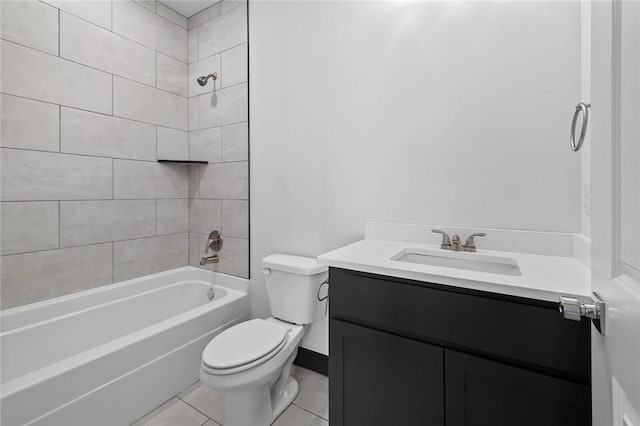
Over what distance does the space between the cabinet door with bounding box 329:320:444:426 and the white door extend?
0.41 metres

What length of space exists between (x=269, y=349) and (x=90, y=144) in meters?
1.67

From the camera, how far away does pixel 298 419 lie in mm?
1450

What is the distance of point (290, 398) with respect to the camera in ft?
5.13

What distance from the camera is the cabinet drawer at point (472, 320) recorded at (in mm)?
742

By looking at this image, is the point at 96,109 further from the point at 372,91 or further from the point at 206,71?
the point at 372,91

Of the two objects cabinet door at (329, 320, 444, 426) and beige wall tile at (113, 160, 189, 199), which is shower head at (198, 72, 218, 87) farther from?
cabinet door at (329, 320, 444, 426)

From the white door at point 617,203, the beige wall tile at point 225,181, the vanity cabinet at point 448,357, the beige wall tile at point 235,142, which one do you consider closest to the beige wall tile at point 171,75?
the beige wall tile at point 235,142

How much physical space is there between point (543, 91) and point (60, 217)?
8.32 feet

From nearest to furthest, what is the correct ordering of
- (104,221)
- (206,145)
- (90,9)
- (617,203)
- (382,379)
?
(617,203)
(382,379)
(90,9)
(104,221)
(206,145)

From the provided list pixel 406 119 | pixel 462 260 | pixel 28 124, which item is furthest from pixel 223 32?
pixel 462 260

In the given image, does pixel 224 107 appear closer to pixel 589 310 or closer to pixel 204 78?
pixel 204 78

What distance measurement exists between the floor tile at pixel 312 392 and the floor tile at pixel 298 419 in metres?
0.03

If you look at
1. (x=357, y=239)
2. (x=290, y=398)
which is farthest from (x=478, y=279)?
(x=290, y=398)

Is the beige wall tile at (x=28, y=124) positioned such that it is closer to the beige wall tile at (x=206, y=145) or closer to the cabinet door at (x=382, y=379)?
the beige wall tile at (x=206, y=145)
